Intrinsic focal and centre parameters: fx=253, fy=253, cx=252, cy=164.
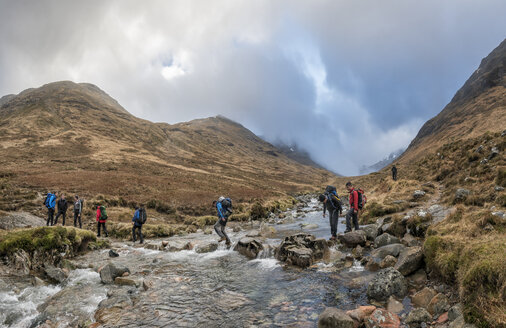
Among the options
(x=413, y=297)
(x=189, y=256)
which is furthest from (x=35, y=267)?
(x=413, y=297)

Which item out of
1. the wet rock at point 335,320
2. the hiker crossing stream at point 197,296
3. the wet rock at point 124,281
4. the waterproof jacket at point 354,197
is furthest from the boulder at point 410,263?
the wet rock at point 124,281

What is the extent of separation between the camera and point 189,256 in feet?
55.5

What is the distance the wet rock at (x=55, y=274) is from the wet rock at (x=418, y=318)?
13919 millimetres

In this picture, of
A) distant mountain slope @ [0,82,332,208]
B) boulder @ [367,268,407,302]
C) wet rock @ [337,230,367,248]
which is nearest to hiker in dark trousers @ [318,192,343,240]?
wet rock @ [337,230,367,248]

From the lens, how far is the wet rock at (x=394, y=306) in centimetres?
733

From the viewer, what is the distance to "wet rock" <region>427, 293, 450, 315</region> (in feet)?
21.5

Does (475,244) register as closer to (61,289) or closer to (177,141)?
(61,289)

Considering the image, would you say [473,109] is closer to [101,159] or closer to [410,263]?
[410,263]

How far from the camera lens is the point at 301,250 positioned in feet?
44.6

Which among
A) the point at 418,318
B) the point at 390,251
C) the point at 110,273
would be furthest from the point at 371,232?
the point at 110,273

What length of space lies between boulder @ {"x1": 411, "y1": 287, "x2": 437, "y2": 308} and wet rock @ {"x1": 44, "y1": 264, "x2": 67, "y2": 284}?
14369 mm

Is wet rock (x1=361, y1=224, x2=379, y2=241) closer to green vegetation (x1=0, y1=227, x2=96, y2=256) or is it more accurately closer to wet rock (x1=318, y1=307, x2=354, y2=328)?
wet rock (x1=318, y1=307, x2=354, y2=328)

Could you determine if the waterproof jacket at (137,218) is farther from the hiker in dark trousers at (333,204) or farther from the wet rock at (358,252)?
the wet rock at (358,252)

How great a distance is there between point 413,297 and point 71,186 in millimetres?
46689
